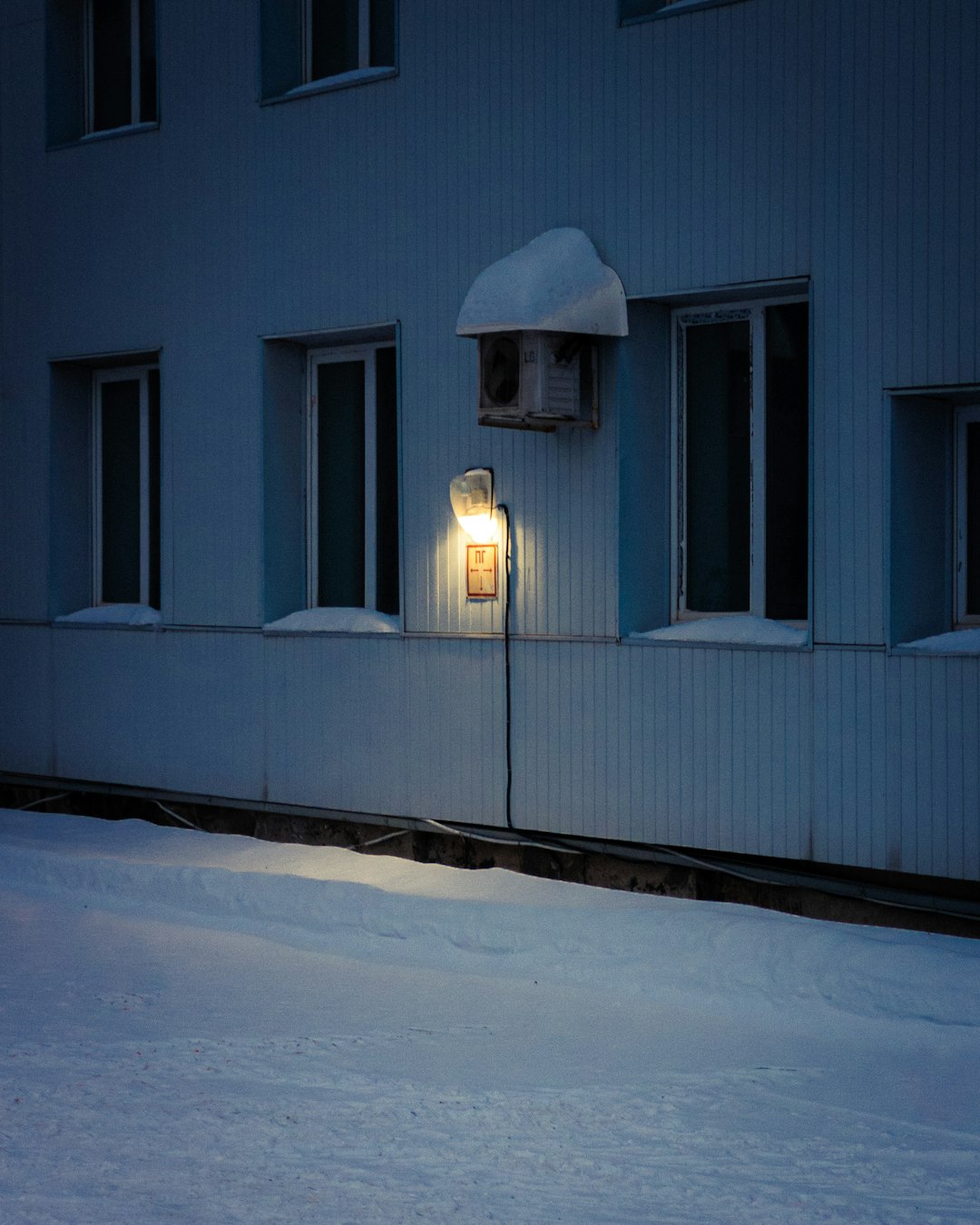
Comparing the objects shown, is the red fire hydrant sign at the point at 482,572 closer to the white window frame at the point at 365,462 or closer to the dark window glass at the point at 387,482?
the dark window glass at the point at 387,482

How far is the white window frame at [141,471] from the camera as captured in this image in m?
13.2

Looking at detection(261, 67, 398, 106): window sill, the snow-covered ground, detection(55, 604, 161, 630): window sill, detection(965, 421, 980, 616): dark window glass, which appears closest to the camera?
the snow-covered ground

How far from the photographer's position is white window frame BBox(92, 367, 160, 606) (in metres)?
13.2

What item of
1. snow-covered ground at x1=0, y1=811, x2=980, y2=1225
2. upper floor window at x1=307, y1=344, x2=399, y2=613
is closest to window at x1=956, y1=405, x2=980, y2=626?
snow-covered ground at x1=0, y1=811, x2=980, y2=1225

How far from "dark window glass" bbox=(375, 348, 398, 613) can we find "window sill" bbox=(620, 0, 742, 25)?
279cm

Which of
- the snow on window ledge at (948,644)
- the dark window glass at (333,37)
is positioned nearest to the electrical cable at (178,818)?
the dark window glass at (333,37)

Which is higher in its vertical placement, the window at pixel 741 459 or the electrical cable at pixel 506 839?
the window at pixel 741 459

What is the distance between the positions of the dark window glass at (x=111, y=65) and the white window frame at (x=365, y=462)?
2810 millimetres

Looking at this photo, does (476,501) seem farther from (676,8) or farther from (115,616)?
(115,616)

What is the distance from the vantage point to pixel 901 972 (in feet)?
25.1

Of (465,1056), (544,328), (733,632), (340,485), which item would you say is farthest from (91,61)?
(465,1056)

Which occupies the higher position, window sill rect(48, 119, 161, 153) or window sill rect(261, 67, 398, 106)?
window sill rect(48, 119, 161, 153)

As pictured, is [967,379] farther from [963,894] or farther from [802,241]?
[963,894]

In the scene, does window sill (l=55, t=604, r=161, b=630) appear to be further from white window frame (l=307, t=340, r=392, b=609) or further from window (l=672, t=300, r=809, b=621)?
window (l=672, t=300, r=809, b=621)
